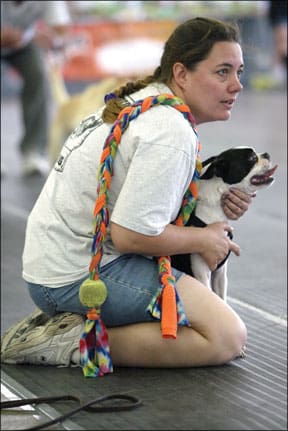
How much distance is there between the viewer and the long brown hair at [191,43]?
8.16ft

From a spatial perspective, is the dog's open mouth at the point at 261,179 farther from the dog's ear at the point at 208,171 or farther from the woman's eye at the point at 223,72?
the woman's eye at the point at 223,72

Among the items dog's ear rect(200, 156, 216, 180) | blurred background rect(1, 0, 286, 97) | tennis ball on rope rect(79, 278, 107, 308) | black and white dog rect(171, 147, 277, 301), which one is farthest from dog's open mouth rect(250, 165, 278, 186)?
blurred background rect(1, 0, 286, 97)

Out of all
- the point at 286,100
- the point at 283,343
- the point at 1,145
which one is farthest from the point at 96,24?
the point at 283,343

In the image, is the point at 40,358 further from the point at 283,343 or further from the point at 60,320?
the point at 283,343

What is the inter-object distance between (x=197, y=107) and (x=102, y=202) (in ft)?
1.33

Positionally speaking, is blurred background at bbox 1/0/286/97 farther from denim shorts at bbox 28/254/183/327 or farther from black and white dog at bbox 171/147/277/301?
denim shorts at bbox 28/254/183/327

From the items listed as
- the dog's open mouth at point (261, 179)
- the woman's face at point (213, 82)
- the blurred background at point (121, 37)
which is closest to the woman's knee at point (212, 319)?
the dog's open mouth at point (261, 179)

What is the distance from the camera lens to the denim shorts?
8.12ft

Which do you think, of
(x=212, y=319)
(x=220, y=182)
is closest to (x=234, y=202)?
(x=220, y=182)

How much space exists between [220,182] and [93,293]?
0.50m

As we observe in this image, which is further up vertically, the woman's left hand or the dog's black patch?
the dog's black patch

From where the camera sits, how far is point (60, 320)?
2617 mm

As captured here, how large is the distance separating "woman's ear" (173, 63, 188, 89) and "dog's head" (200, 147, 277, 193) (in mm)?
247

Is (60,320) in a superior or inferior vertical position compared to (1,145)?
inferior
